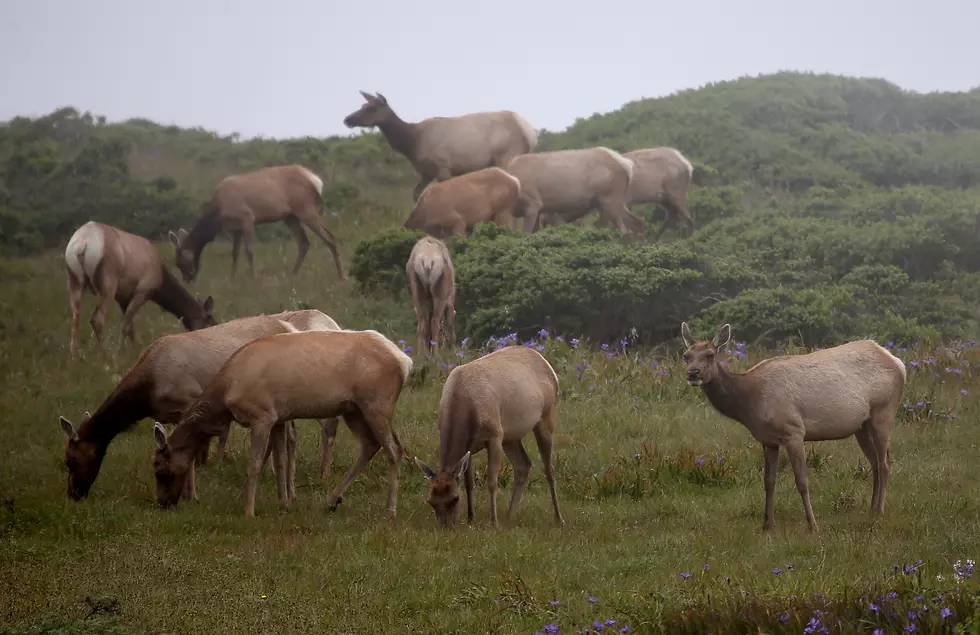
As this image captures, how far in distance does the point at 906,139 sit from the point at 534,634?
2811 centimetres

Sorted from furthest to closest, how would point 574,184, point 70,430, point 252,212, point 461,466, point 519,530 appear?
point 574,184
point 252,212
point 70,430
point 461,466
point 519,530

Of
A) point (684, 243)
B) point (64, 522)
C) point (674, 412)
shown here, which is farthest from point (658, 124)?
point (64, 522)

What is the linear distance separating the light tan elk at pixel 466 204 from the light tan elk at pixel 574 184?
49.6 inches

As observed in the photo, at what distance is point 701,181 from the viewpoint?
28297 mm

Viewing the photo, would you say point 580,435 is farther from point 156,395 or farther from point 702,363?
point 156,395

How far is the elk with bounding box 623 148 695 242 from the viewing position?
24.5 meters

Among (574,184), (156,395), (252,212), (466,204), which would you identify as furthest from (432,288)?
(574,184)

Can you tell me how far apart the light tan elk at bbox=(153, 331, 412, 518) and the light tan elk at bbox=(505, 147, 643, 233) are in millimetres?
12238

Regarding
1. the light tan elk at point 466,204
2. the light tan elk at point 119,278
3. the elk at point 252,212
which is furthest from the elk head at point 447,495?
the elk at point 252,212

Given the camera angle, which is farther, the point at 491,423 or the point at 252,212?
the point at 252,212

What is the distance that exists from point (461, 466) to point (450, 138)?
16286 mm

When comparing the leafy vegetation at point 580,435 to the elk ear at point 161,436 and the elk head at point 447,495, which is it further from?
the elk ear at point 161,436

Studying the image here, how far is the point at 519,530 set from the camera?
9297mm

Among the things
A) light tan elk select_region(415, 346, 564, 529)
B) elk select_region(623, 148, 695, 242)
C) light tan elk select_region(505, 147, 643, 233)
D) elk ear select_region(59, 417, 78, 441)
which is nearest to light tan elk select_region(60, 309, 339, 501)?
elk ear select_region(59, 417, 78, 441)
